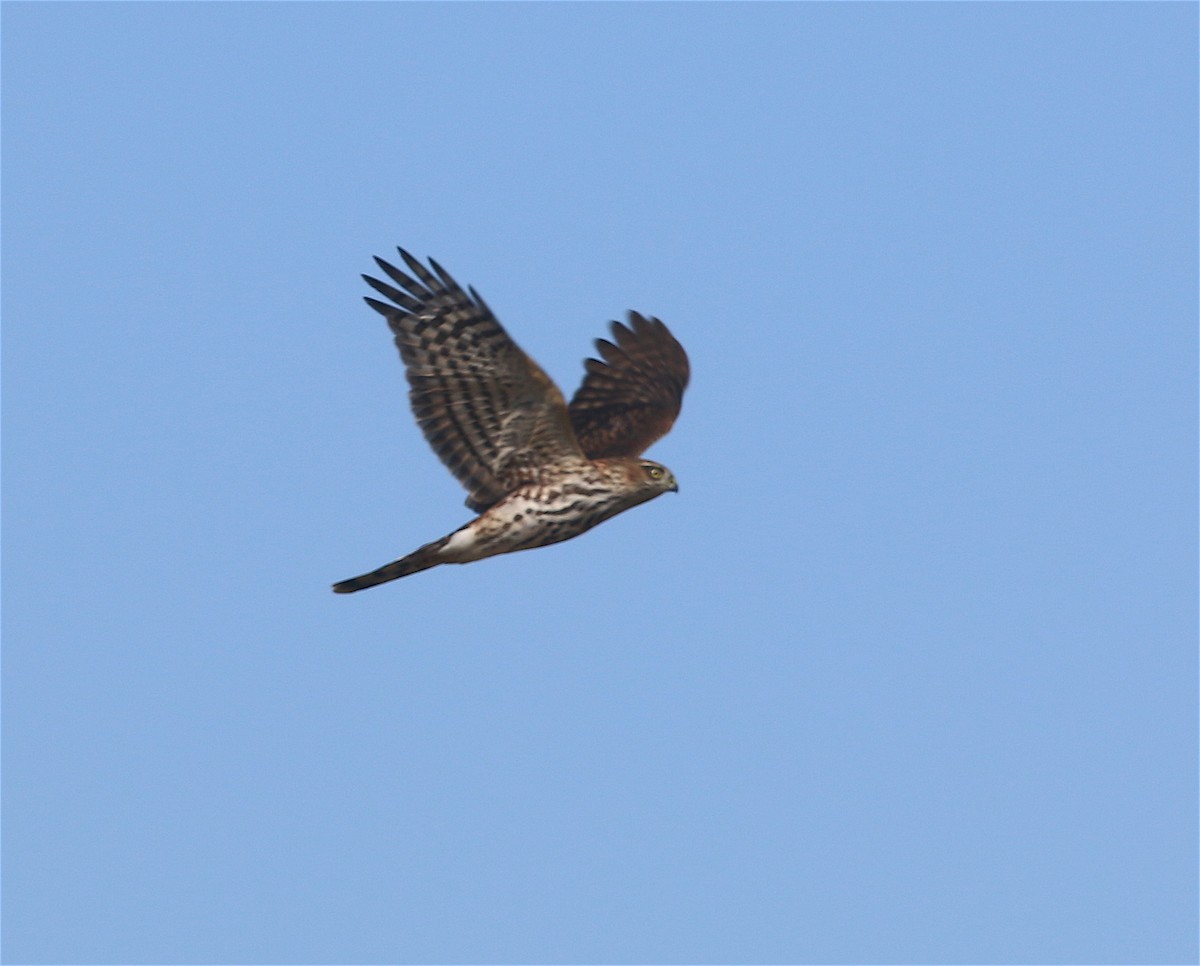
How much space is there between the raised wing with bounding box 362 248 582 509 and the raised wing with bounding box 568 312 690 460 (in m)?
1.93

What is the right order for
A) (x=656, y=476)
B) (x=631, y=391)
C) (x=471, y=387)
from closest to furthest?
(x=471, y=387) < (x=656, y=476) < (x=631, y=391)

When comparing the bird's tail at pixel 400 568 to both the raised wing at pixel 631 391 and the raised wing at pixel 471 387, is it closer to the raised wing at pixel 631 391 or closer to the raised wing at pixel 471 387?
the raised wing at pixel 471 387

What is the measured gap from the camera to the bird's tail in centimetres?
1401

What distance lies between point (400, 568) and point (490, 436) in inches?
45.6

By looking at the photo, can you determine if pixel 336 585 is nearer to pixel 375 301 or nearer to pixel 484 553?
pixel 484 553

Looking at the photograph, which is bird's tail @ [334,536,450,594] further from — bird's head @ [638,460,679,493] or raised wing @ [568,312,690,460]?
raised wing @ [568,312,690,460]

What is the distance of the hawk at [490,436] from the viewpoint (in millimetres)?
13711

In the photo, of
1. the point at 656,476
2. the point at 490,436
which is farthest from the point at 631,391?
the point at 490,436

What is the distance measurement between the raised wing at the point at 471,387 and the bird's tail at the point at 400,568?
56cm

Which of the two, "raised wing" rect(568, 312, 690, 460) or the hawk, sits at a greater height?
"raised wing" rect(568, 312, 690, 460)

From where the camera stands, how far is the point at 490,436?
14.0 metres

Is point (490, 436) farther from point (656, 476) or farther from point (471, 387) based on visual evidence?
point (656, 476)

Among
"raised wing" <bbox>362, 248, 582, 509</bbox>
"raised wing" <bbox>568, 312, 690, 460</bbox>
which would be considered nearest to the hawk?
"raised wing" <bbox>362, 248, 582, 509</bbox>

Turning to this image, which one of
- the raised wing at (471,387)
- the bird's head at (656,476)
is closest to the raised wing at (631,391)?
the bird's head at (656,476)
